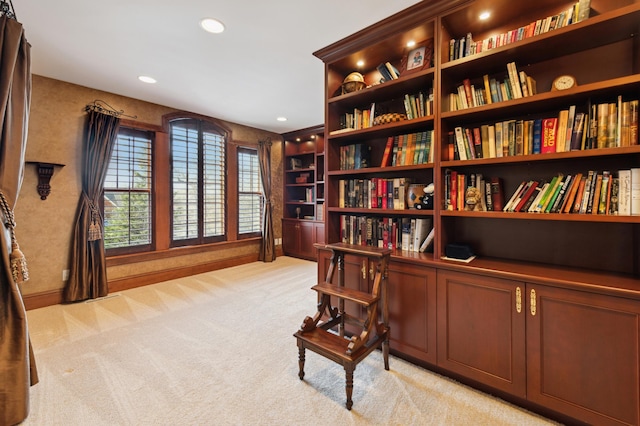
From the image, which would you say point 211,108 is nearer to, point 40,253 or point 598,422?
point 40,253

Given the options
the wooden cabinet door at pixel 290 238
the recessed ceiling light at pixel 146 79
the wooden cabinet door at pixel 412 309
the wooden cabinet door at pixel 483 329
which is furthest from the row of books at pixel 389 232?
the wooden cabinet door at pixel 290 238

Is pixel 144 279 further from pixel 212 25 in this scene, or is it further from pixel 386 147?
pixel 386 147

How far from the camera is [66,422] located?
154 centimetres

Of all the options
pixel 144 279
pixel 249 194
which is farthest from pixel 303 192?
pixel 144 279

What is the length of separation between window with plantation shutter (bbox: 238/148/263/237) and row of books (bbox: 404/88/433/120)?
3.64m

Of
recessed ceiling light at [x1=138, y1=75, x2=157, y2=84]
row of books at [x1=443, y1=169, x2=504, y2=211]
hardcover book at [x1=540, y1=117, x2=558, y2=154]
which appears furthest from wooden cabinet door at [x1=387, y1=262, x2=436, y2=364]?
recessed ceiling light at [x1=138, y1=75, x2=157, y2=84]

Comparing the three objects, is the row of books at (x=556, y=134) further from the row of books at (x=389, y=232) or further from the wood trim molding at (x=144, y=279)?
the wood trim molding at (x=144, y=279)

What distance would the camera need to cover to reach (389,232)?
7.66ft

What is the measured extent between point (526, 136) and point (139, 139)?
4.42 m

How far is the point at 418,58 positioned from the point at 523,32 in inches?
25.9

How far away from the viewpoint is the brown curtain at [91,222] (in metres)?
3.31

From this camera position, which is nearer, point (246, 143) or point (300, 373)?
point (300, 373)

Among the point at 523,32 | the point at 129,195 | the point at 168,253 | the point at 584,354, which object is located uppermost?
the point at 523,32

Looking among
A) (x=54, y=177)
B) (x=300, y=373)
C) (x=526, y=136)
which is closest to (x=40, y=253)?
(x=54, y=177)
